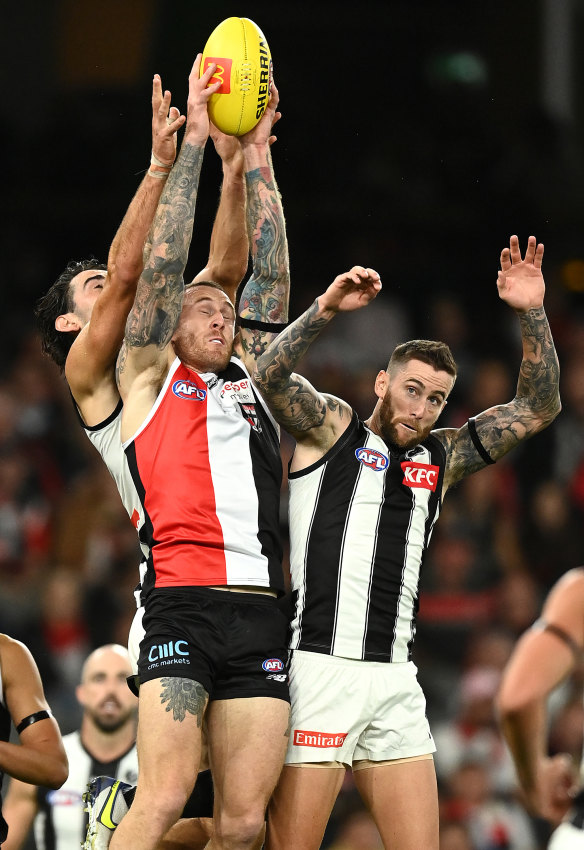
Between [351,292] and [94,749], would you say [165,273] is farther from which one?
[94,749]

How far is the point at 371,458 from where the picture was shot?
4770mm

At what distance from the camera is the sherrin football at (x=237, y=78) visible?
480 centimetres

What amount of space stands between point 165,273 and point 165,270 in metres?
0.01

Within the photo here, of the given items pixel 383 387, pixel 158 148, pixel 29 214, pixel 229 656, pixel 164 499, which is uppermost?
pixel 29 214

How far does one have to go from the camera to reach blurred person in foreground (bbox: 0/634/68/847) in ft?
15.9

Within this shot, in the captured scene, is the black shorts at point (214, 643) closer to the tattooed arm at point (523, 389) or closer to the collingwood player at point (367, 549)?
the collingwood player at point (367, 549)

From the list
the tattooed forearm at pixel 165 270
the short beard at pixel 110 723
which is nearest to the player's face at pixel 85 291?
the tattooed forearm at pixel 165 270

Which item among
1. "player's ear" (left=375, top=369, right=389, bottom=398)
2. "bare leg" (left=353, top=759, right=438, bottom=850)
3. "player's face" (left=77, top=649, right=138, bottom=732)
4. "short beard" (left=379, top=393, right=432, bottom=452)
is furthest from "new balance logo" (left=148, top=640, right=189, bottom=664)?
"player's face" (left=77, top=649, right=138, bottom=732)

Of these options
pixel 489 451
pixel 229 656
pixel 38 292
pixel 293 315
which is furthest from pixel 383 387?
pixel 38 292

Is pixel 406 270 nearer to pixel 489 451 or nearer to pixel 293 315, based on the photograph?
pixel 293 315

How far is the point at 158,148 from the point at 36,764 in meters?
2.45

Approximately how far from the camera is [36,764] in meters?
4.84

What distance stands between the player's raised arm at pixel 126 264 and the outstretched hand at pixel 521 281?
4.67ft

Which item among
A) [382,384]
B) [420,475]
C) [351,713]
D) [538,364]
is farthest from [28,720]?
[538,364]
